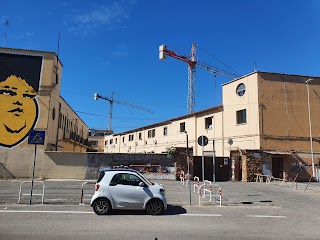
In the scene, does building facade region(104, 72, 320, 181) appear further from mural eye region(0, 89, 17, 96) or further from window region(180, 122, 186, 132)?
mural eye region(0, 89, 17, 96)

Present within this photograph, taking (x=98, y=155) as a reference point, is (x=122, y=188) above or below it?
below

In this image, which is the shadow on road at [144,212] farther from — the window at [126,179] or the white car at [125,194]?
the window at [126,179]

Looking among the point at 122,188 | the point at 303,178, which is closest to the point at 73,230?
the point at 122,188

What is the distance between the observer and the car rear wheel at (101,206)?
35.1 ft

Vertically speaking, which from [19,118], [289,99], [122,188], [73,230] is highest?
[289,99]

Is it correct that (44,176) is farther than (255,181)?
No

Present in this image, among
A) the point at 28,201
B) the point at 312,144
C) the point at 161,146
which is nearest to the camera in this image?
the point at 28,201

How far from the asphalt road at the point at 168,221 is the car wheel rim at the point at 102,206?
0.92 ft

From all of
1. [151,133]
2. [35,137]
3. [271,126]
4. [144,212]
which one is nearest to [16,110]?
[35,137]

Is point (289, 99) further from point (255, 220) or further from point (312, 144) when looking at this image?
point (255, 220)

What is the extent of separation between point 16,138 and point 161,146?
916 inches

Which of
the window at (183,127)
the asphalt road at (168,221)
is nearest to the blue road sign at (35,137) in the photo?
the asphalt road at (168,221)

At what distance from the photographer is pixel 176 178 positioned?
25.3 m

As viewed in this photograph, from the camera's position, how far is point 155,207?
36.1ft
